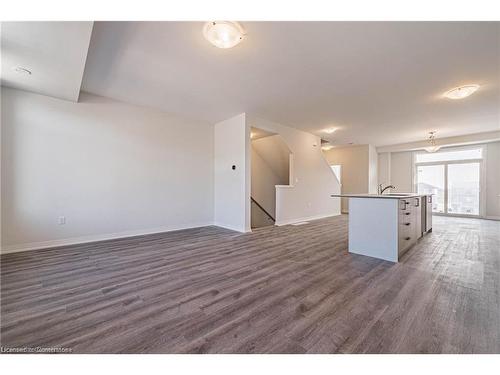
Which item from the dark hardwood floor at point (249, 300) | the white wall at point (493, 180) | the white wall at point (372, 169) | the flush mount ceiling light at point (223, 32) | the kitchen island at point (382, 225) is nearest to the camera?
the dark hardwood floor at point (249, 300)

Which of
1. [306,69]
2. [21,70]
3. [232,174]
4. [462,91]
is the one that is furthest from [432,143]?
[21,70]

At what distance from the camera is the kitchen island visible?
290 cm

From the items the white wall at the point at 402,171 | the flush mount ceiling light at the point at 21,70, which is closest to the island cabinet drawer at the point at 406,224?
the flush mount ceiling light at the point at 21,70

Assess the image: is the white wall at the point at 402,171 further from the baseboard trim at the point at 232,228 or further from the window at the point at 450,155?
the baseboard trim at the point at 232,228

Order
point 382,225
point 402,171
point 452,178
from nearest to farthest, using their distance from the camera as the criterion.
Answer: point 382,225 → point 452,178 → point 402,171

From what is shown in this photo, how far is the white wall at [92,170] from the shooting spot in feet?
10.5

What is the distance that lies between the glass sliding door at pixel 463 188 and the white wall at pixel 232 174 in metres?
7.73

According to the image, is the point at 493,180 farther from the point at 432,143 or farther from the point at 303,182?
the point at 303,182

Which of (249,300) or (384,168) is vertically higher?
(384,168)

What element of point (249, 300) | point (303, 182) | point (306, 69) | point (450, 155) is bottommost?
point (249, 300)

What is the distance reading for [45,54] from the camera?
7.39ft

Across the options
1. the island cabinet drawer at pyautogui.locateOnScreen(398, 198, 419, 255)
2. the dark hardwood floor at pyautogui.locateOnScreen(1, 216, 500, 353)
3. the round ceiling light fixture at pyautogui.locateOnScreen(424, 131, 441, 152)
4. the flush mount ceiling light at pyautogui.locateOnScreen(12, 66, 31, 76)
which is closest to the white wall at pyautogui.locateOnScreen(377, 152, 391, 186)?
the round ceiling light fixture at pyautogui.locateOnScreen(424, 131, 441, 152)

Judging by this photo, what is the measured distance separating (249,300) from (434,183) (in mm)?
9198

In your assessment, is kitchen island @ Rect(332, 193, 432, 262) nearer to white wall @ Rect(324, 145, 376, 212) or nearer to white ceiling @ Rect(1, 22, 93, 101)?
white ceiling @ Rect(1, 22, 93, 101)
